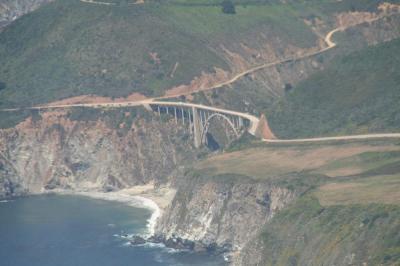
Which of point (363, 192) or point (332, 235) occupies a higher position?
point (363, 192)

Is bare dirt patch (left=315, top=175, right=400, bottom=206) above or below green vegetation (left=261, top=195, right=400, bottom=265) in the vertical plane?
above

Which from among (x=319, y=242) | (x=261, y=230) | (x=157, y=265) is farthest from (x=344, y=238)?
(x=157, y=265)

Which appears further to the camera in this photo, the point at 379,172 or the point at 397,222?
the point at 379,172

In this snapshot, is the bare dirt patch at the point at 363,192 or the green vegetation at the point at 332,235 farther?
the bare dirt patch at the point at 363,192

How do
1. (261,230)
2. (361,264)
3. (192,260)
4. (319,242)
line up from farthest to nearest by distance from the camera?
(192,260) → (261,230) → (319,242) → (361,264)

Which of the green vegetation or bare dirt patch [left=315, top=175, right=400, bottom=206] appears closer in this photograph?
the green vegetation

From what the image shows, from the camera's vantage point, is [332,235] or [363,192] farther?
[363,192]

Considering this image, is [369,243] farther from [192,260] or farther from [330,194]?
[192,260]

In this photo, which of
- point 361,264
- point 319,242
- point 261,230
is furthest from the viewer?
point 261,230

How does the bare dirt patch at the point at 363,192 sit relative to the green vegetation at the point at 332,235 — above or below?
above
